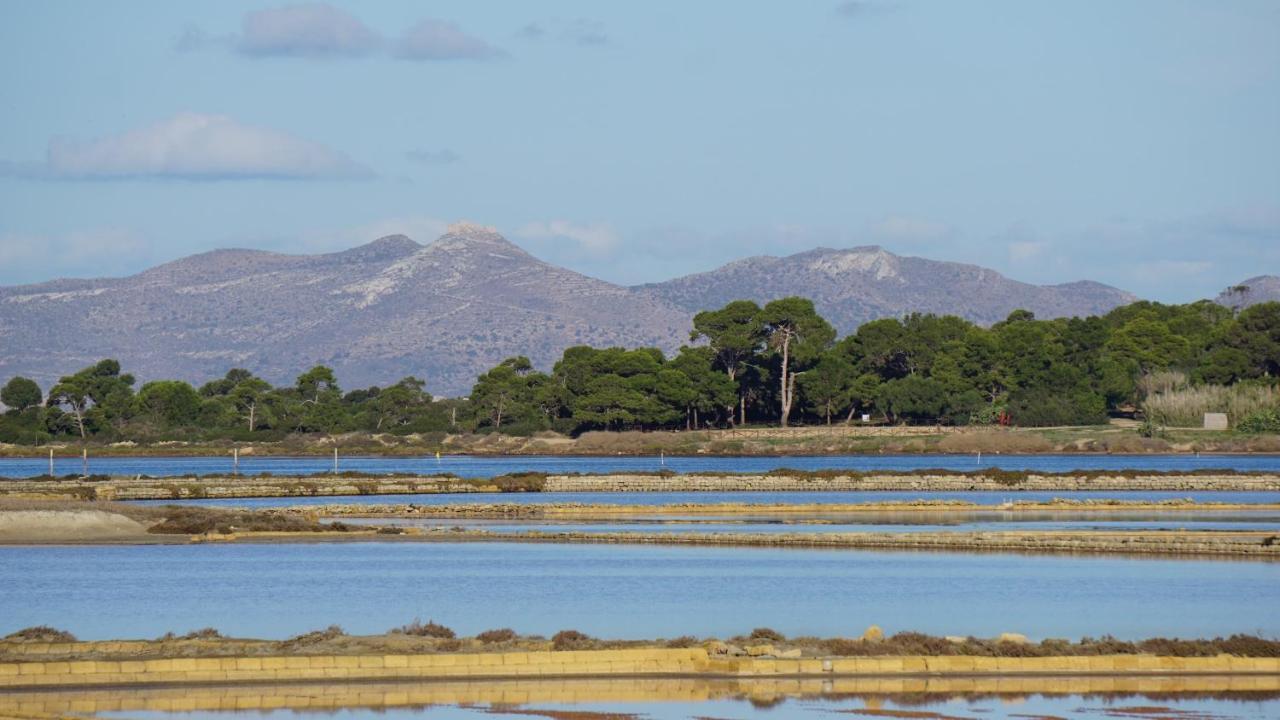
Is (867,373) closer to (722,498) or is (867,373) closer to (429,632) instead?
(722,498)

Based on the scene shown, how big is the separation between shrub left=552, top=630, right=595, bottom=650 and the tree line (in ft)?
359

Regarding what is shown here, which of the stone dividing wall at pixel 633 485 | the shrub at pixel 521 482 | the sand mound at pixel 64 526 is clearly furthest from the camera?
the shrub at pixel 521 482

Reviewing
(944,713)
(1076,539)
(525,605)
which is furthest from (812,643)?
(1076,539)

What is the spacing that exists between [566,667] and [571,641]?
1.29 meters

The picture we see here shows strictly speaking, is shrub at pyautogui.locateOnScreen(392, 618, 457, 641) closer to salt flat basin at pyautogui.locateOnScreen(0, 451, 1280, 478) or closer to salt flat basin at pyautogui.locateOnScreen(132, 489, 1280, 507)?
salt flat basin at pyautogui.locateOnScreen(132, 489, 1280, 507)

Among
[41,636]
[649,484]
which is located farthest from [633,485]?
[41,636]

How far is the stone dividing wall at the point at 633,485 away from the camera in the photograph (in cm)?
7350

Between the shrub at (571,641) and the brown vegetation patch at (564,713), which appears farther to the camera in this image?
the shrub at (571,641)

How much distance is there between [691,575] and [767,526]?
47.8 ft

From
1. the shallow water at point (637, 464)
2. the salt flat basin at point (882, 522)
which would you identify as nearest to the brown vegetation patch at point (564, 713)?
the salt flat basin at point (882, 522)

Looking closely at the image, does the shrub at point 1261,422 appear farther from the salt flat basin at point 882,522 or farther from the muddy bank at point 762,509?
the salt flat basin at point 882,522

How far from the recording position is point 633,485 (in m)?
80.8

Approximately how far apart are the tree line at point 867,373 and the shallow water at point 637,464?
8.00m

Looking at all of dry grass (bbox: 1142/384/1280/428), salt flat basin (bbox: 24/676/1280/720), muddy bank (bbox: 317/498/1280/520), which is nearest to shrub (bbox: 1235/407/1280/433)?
dry grass (bbox: 1142/384/1280/428)
